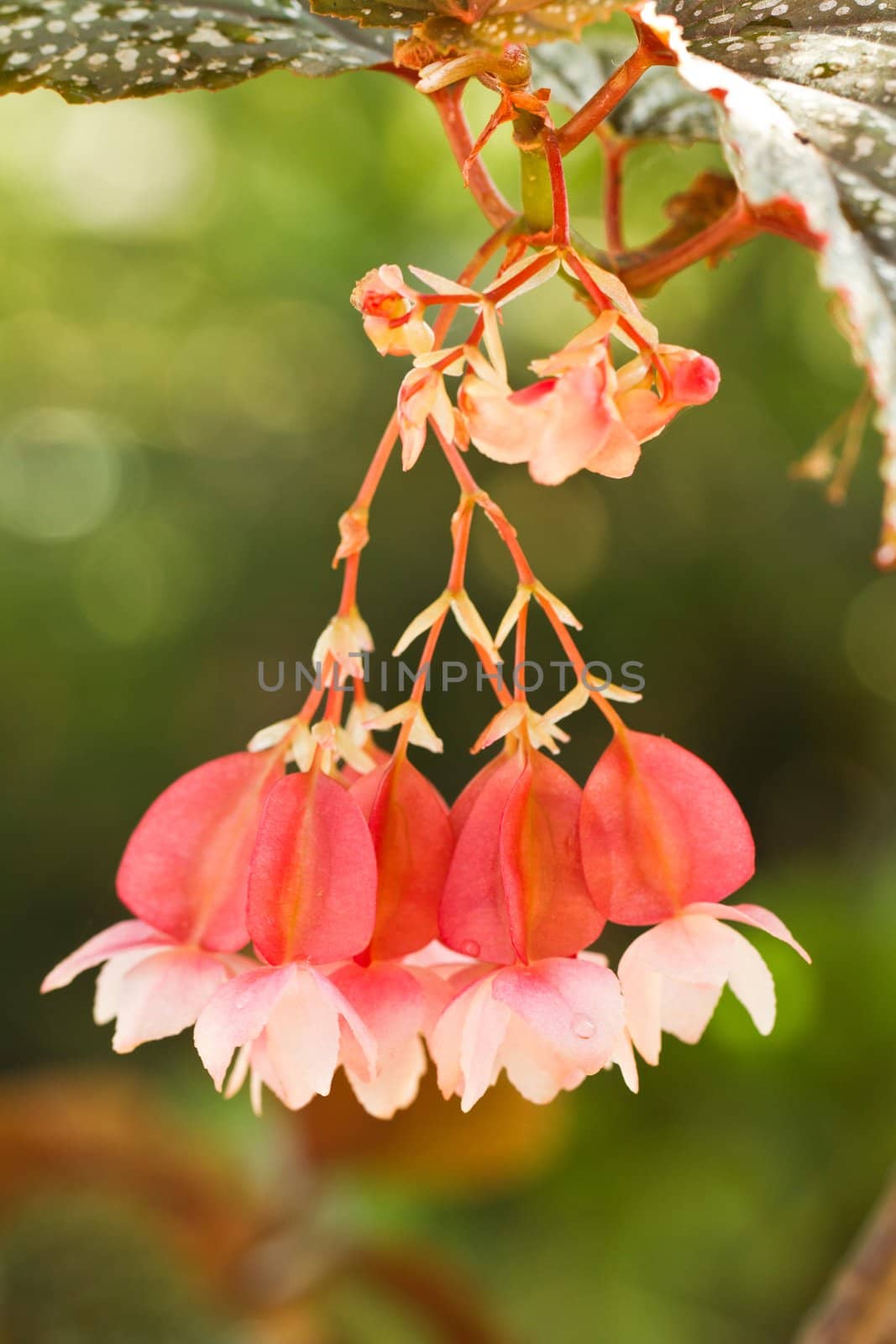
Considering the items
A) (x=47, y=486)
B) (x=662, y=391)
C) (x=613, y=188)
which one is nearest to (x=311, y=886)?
(x=662, y=391)

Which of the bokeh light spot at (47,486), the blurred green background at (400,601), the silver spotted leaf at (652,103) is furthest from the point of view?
the bokeh light spot at (47,486)

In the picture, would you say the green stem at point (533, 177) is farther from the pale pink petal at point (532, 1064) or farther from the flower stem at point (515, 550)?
the pale pink petal at point (532, 1064)

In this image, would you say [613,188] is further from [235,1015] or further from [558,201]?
[235,1015]

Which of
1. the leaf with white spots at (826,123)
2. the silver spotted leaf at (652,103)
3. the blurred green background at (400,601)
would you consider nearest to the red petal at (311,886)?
the leaf with white spots at (826,123)

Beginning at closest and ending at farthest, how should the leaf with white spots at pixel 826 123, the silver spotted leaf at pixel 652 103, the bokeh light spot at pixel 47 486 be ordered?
the leaf with white spots at pixel 826 123, the silver spotted leaf at pixel 652 103, the bokeh light spot at pixel 47 486

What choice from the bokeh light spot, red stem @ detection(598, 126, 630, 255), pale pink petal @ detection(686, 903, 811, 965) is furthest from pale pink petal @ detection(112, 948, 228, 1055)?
the bokeh light spot
